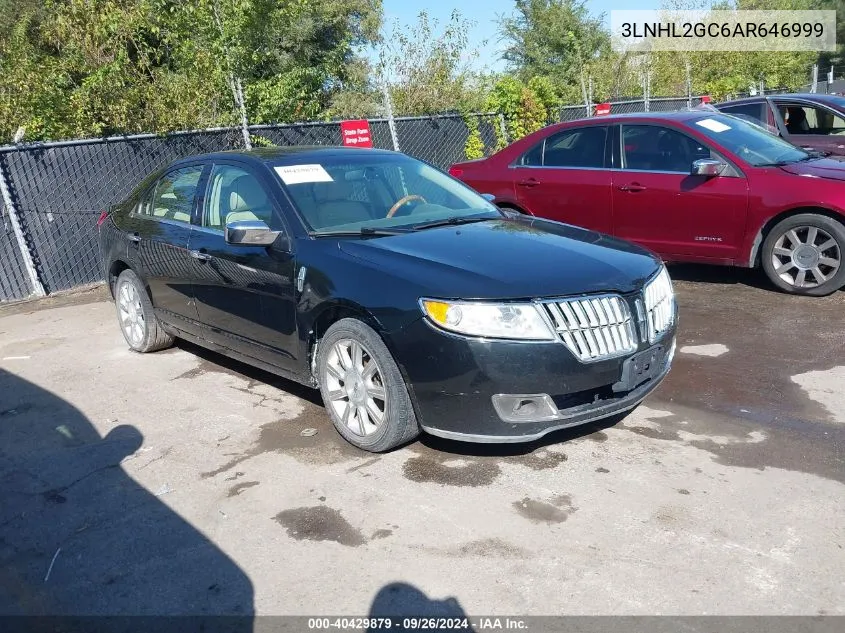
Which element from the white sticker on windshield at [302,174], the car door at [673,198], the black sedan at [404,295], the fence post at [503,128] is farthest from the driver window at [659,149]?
the fence post at [503,128]

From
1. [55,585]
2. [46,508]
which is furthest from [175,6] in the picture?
[55,585]

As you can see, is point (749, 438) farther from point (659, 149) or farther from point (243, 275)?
point (659, 149)

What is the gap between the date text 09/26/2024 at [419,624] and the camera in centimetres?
270

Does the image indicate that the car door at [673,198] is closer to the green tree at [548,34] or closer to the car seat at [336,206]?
the car seat at [336,206]

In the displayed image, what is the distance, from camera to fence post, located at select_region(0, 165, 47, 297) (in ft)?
27.3

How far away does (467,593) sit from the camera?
2885 mm

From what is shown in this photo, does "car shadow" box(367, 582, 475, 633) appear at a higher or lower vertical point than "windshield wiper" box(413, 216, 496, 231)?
lower

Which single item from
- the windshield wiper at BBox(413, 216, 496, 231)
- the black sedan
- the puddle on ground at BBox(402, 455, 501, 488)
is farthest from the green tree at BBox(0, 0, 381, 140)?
the puddle on ground at BBox(402, 455, 501, 488)

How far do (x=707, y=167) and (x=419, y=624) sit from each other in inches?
210

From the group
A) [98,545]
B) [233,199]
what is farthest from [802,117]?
[98,545]

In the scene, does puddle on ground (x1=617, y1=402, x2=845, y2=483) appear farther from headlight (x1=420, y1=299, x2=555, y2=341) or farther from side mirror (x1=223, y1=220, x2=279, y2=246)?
side mirror (x1=223, y1=220, x2=279, y2=246)

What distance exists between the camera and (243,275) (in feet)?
15.4

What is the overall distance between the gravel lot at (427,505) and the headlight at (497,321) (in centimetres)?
76

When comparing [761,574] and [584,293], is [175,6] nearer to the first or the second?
[584,293]
